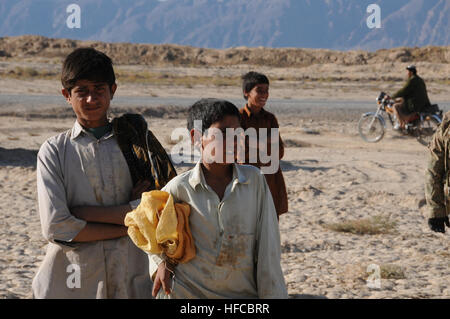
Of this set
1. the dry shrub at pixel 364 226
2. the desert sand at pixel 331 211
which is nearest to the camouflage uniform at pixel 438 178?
the desert sand at pixel 331 211

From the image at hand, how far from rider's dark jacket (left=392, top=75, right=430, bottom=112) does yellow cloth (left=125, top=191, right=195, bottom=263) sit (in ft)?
33.6

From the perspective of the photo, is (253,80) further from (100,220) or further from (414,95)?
(414,95)

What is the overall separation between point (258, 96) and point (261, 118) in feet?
0.54

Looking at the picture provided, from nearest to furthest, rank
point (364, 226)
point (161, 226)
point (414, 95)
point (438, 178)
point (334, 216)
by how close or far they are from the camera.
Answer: point (161, 226) → point (438, 178) → point (364, 226) → point (334, 216) → point (414, 95)

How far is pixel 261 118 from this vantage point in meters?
4.72

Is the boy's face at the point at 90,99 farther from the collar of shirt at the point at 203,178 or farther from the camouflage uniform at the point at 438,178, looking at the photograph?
the camouflage uniform at the point at 438,178

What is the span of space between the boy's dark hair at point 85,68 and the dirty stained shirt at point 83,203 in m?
0.18

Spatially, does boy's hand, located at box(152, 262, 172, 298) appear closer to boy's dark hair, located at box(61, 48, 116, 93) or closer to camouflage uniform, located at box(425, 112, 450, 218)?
boy's dark hair, located at box(61, 48, 116, 93)

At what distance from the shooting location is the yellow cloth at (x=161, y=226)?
2.06 meters

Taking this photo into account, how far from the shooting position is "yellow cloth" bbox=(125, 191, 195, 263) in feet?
6.76

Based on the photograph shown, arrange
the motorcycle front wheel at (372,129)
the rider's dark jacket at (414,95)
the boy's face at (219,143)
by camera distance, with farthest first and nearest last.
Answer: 1. the motorcycle front wheel at (372,129)
2. the rider's dark jacket at (414,95)
3. the boy's face at (219,143)

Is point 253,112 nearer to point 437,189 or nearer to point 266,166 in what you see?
point 266,166

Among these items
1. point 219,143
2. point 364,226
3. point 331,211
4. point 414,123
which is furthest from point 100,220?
point 414,123

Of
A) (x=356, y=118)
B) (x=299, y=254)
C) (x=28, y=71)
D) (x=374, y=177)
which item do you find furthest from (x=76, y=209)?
(x=28, y=71)
